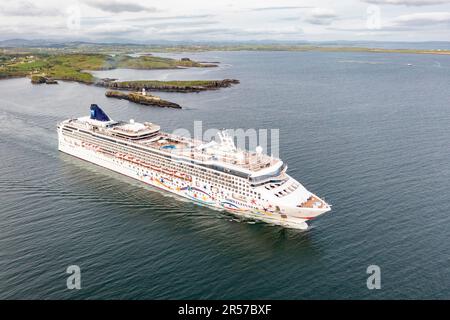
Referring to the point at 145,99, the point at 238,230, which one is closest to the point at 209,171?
the point at 238,230

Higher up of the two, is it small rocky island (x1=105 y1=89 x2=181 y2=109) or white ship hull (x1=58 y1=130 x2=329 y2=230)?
small rocky island (x1=105 y1=89 x2=181 y2=109)

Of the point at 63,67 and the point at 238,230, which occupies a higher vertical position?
the point at 63,67

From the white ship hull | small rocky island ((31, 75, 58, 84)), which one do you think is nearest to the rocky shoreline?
small rocky island ((31, 75, 58, 84))

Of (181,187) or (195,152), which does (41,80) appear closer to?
(195,152)

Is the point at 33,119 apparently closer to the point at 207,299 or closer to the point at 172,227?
the point at 172,227

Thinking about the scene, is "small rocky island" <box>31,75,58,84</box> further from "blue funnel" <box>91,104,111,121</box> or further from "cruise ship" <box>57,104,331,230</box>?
"cruise ship" <box>57,104,331,230</box>

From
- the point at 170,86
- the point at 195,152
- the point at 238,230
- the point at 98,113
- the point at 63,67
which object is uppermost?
the point at 63,67

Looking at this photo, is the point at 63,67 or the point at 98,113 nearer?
the point at 98,113
